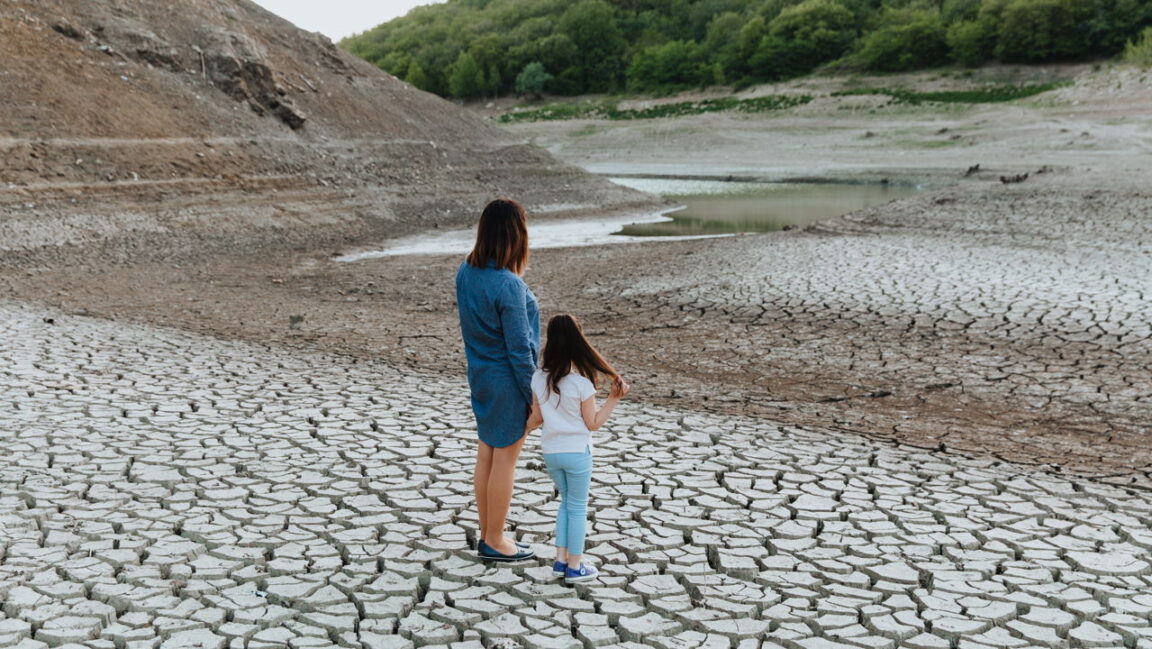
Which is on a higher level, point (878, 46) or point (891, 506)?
point (878, 46)

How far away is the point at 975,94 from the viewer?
151 feet

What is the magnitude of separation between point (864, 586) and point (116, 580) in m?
3.39

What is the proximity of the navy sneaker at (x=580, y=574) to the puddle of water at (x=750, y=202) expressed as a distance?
1746cm

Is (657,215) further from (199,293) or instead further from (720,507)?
(720,507)

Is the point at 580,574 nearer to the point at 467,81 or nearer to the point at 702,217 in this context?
the point at 702,217

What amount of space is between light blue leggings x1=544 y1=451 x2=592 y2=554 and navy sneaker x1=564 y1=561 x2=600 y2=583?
0.38ft

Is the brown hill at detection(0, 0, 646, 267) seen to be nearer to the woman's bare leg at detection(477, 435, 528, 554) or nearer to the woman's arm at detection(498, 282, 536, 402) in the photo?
the woman's bare leg at detection(477, 435, 528, 554)

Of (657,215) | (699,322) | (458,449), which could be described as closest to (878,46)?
(657,215)

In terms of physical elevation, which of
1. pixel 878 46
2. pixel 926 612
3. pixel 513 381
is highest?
pixel 878 46

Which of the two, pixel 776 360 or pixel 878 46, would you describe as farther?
pixel 878 46

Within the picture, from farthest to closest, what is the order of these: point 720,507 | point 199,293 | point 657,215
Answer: point 657,215
point 199,293
point 720,507

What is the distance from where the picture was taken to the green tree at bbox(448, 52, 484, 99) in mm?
83625

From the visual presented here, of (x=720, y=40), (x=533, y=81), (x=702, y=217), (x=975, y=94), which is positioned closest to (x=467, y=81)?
(x=533, y=81)

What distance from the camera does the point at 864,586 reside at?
4379 mm
